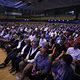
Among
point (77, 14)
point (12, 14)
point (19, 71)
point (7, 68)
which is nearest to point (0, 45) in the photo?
point (7, 68)

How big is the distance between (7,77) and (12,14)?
75.5 ft

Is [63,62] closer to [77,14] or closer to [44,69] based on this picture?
[44,69]

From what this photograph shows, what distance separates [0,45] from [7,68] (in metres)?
3.19

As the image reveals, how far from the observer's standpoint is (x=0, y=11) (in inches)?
801

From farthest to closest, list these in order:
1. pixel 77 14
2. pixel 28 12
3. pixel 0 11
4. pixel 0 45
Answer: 1. pixel 28 12
2. pixel 0 11
3. pixel 77 14
4. pixel 0 45

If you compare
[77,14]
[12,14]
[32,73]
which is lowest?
[32,73]

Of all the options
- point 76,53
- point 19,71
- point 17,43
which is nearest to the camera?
point 76,53

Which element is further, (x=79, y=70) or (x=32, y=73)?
(x=32, y=73)

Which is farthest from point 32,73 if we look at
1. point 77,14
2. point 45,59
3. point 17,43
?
point 77,14

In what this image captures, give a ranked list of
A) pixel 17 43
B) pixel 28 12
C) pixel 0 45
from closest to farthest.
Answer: pixel 17 43
pixel 0 45
pixel 28 12

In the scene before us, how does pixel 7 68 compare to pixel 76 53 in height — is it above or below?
below

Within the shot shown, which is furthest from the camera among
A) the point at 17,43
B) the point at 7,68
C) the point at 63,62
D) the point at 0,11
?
the point at 0,11

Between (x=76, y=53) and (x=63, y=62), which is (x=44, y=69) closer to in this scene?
(x=63, y=62)

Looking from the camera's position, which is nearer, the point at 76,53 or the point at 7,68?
the point at 76,53
